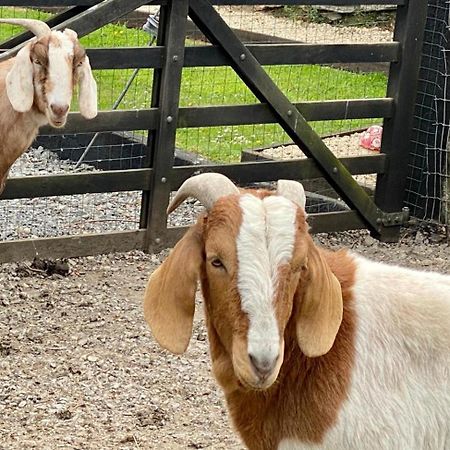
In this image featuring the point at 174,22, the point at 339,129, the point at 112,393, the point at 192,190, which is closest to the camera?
the point at 192,190

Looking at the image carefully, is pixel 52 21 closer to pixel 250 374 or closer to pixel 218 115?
pixel 218 115

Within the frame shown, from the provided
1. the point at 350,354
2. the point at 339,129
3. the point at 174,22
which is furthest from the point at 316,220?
the point at 350,354

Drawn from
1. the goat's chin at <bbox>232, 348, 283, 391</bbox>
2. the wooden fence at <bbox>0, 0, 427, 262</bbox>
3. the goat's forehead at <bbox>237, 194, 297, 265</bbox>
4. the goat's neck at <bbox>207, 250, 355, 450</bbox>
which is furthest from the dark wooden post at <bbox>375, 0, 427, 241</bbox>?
the goat's chin at <bbox>232, 348, 283, 391</bbox>

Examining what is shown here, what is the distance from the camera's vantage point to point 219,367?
11.4ft

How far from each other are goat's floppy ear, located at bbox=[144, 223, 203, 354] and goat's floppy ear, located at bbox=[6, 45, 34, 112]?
323cm

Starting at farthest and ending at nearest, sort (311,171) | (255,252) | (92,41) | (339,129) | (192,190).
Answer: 1. (92,41)
2. (339,129)
3. (311,171)
4. (192,190)
5. (255,252)

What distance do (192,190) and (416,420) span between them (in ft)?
3.43

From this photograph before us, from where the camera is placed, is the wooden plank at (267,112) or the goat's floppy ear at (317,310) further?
the wooden plank at (267,112)

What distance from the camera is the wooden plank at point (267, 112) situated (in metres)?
7.39

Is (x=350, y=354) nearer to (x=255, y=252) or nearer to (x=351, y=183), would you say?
(x=255, y=252)

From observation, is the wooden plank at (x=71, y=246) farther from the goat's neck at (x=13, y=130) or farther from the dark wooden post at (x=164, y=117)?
the goat's neck at (x=13, y=130)

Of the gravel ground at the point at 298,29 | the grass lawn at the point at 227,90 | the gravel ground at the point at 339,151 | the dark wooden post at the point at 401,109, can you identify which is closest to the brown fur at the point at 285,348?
the dark wooden post at the point at 401,109

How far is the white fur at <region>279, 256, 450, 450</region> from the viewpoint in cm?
341

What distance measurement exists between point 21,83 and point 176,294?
3346 millimetres
